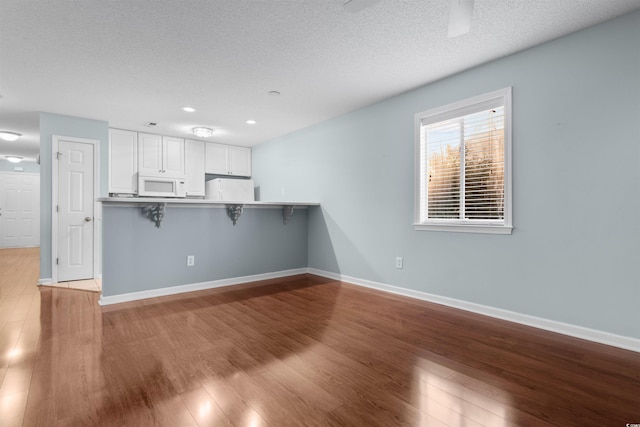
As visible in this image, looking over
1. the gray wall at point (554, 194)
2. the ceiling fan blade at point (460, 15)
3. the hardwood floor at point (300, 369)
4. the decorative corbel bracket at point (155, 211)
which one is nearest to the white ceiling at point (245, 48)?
the gray wall at point (554, 194)

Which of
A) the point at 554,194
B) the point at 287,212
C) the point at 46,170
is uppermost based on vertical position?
the point at 46,170

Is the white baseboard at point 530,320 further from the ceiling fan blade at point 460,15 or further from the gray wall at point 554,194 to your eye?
the ceiling fan blade at point 460,15

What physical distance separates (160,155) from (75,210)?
1542mm

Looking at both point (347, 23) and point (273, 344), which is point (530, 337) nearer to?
point (273, 344)

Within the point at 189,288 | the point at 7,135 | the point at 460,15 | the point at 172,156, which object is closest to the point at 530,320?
the point at 460,15

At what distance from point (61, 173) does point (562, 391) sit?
19.1ft

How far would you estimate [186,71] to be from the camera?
10.1ft

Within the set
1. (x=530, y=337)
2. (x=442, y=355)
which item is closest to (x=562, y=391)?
(x=442, y=355)

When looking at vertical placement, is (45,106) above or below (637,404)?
above

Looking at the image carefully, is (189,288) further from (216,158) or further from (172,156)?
(216,158)

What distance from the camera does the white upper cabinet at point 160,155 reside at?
5.30 m

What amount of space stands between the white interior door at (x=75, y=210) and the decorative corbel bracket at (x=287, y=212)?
2814mm

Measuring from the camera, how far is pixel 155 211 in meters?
3.51

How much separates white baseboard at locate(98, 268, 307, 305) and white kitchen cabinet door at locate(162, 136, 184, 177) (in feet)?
8.42
